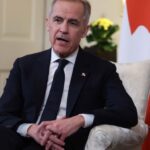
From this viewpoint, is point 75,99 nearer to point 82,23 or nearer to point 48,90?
point 48,90

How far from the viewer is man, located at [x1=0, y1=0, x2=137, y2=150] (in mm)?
1828

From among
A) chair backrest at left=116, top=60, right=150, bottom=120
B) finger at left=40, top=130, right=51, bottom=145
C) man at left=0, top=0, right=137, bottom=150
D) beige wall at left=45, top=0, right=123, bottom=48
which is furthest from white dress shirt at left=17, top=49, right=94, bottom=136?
beige wall at left=45, top=0, right=123, bottom=48

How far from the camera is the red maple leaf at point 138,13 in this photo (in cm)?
291

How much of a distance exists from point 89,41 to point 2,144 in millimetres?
2488

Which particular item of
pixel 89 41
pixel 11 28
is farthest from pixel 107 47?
pixel 11 28

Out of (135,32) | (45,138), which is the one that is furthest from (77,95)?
(135,32)

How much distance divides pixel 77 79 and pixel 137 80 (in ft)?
1.79

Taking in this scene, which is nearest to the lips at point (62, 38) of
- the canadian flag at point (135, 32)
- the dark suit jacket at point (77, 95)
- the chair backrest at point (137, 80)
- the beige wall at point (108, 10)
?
the dark suit jacket at point (77, 95)

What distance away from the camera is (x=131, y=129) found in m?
1.95

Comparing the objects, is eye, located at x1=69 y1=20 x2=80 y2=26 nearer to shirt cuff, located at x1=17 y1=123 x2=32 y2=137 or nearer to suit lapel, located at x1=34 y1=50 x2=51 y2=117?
suit lapel, located at x1=34 y1=50 x2=51 y2=117

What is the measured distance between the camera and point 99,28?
403 cm

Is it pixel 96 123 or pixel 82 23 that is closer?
pixel 96 123

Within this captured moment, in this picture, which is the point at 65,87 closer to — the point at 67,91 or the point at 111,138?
the point at 67,91

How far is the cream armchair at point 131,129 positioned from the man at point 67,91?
0.18 feet
